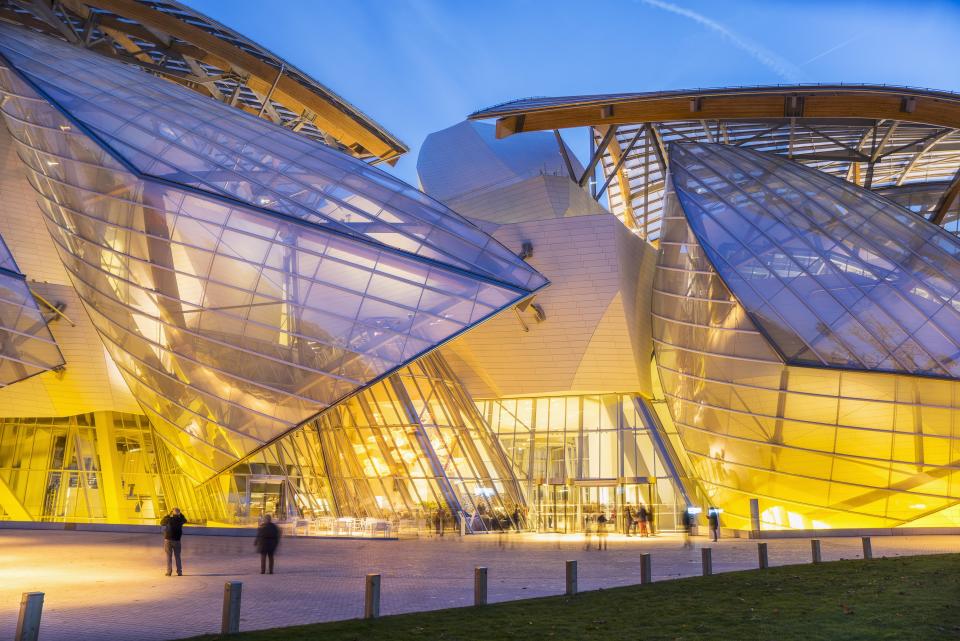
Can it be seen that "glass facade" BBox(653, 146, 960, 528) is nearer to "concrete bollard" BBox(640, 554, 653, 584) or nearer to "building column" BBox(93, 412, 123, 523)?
"concrete bollard" BBox(640, 554, 653, 584)

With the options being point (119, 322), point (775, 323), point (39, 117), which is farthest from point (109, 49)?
point (775, 323)

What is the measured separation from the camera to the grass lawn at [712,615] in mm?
10062

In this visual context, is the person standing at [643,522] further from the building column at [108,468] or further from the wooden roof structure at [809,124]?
the building column at [108,468]

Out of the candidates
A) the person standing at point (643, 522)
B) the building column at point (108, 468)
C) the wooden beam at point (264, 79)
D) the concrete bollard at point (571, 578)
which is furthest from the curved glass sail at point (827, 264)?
the building column at point (108, 468)

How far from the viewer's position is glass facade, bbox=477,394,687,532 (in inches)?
1563

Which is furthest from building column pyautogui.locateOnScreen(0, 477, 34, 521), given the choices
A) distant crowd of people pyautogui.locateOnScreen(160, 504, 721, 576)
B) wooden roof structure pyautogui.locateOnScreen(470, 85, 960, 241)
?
wooden roof structure pyautogui.locateOnScreen(470, 85, 960, 241)

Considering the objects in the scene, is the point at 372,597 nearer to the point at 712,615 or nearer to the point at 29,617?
the point at 29,617

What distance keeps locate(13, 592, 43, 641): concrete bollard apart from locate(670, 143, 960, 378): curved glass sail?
2674 cm

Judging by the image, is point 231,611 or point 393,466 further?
point 393,466

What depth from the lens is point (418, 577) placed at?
16.9 m

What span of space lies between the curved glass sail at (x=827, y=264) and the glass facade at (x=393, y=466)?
12703 mm

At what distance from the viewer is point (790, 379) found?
3103cm

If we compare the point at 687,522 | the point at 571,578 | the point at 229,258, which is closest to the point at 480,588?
the point at 571,578

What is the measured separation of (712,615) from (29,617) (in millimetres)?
8516
